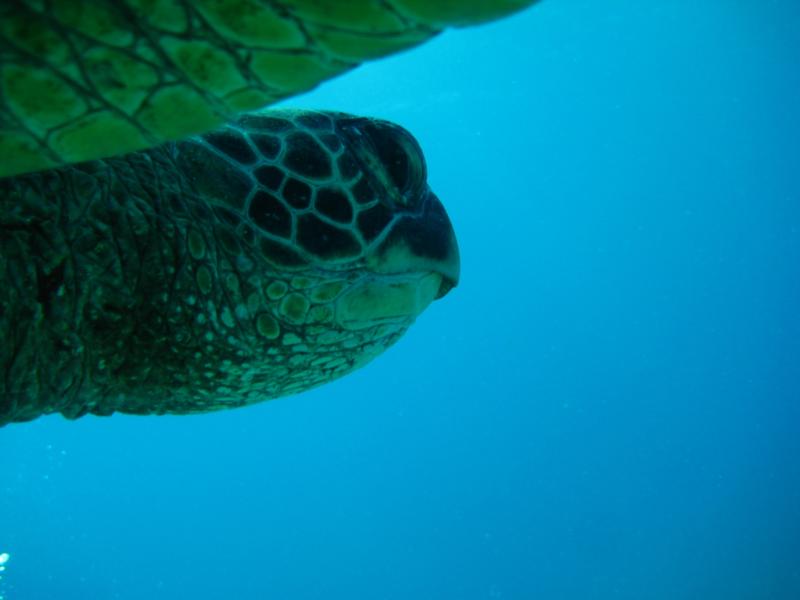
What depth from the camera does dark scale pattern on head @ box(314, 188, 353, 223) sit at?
4.41ft

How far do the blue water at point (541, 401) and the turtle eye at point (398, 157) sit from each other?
63.3 ft

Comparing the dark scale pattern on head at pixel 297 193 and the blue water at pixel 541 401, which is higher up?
the dark scale pattern on head at pixel 297 193

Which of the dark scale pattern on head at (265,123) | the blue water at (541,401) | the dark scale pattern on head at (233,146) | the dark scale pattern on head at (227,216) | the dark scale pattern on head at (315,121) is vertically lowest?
the blue water at (541,401)

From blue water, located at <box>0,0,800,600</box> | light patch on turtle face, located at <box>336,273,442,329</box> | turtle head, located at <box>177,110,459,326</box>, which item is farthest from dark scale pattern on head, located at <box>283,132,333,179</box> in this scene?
blue water, located at <box>0,0,800,600</box>

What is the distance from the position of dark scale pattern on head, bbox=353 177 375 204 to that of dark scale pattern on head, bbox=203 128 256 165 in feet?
0.70

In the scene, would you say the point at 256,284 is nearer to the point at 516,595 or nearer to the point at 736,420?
the point at 516,595

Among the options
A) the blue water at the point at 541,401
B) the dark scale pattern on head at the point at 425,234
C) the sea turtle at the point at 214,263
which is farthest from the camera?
the blue water at the point at 541,401

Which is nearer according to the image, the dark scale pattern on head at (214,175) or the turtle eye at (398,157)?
the dark scale pattern on head at (214,175)

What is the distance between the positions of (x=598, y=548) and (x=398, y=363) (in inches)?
567

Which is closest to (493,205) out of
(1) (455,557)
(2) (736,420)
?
(2) (736,420)

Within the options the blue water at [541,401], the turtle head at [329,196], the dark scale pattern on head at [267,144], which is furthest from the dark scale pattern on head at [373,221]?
the blue water at [541,401]

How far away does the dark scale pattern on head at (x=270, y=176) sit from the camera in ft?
4.35

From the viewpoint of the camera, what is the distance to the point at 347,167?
138cm

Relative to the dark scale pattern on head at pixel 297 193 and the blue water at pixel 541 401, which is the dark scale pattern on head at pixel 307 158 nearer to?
the dark scale pattern on head at pixel 297 193
